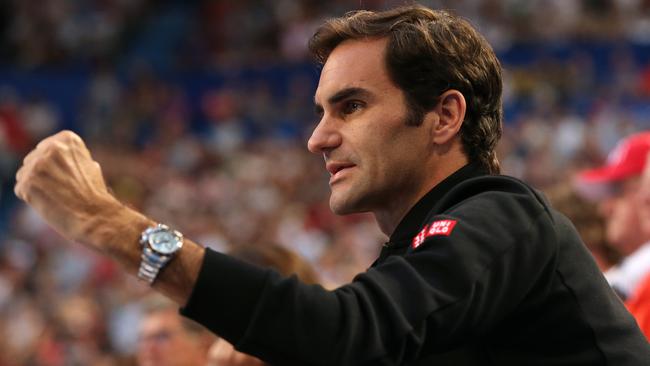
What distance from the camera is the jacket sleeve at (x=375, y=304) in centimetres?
173

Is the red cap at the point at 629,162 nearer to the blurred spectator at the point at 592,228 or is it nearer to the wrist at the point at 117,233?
the blurred spectator at the point at 592,228

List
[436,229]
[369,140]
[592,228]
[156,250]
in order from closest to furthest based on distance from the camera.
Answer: [156,250]
[436,229]
[369,140]
[592,228]

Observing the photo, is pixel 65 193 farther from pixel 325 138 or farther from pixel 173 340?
pixel 173 340

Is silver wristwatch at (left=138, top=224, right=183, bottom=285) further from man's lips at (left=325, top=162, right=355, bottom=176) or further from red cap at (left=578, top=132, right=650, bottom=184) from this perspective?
red cap at (left=578, top=132, right=650, bottom=184)

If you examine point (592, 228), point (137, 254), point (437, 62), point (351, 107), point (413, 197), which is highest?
point (437, 62)

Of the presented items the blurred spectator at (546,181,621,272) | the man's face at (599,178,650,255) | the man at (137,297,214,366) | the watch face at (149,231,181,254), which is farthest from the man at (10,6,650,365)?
the blurred spectator at (546,181,621,272)

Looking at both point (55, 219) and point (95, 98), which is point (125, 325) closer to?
point (95, 98)

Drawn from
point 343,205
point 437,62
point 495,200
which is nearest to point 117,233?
point 343,205

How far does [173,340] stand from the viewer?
3.84 meters

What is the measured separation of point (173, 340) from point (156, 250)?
214 centimetres

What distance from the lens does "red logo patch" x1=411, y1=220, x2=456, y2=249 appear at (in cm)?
185

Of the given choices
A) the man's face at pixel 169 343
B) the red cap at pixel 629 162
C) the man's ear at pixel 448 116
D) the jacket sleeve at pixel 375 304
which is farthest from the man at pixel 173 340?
the jacket sleeve at pixel 375 304

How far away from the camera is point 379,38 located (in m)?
2.23

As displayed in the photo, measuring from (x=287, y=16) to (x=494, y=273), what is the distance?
38.4 ft
